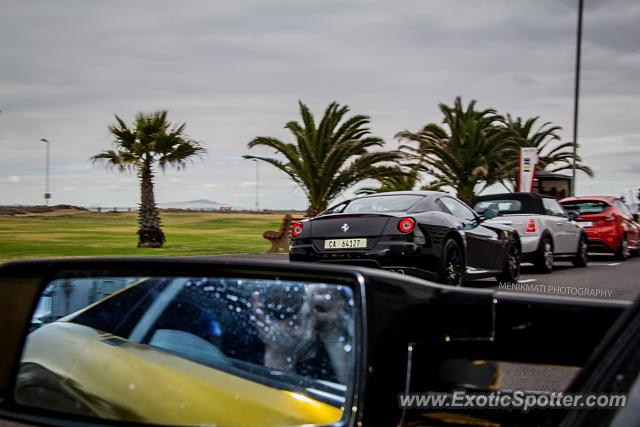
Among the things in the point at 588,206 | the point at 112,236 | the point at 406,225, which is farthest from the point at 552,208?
the point at 112,236

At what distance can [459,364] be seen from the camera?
1679mm

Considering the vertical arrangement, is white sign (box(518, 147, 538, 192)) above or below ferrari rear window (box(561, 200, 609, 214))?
above

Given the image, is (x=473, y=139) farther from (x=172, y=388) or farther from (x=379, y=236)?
(x=172, y=388)

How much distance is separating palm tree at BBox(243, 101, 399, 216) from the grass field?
4.25 m

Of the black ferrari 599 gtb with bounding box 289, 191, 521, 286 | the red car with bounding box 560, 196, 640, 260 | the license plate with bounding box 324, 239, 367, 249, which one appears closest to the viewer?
the black ferrari 599 gtb with bounding box 289, 191, 521, 286

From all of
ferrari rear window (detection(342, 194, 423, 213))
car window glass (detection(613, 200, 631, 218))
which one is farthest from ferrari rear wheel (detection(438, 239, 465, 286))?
car window glass (detection(613, 200, 631, 218))

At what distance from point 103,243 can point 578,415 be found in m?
34.8

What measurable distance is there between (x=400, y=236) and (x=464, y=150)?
2482cm

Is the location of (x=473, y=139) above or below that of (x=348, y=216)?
above

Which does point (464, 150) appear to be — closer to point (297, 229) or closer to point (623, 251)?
point (623, 251)

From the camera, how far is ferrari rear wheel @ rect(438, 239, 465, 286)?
10727 mm

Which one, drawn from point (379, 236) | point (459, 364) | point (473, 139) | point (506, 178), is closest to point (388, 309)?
point (459, 364)

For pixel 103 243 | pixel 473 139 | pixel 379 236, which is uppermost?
pixel 473 139

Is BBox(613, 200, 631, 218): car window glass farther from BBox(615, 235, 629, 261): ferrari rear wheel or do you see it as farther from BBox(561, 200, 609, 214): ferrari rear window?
BBox(615, 235, 629, 261): ferrari rear wheel
